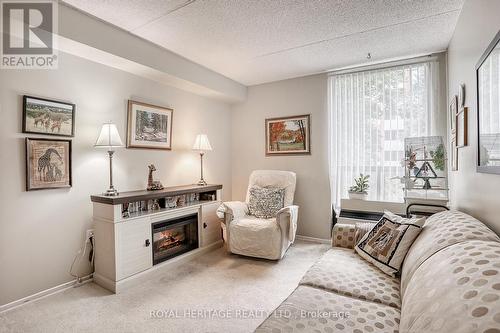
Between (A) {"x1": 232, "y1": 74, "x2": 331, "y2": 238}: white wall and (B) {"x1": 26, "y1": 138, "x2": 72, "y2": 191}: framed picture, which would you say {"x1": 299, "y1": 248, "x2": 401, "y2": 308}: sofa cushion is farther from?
(B) {"x1": 26, "y1": 138, "x2": 72, "y2": 191}: framed picture

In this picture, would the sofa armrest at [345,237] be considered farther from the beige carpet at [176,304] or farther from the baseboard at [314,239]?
the baseboard at [314,239]

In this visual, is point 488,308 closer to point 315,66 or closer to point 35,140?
point 35,140

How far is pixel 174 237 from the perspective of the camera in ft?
10.4

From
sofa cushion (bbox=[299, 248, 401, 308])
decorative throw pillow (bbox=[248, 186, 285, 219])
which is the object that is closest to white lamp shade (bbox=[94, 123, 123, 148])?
decorative throw pillow (bbox=[248, 186, 285, 219])

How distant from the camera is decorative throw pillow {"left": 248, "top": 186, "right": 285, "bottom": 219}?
345 cm

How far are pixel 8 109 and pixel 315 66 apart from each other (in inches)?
134

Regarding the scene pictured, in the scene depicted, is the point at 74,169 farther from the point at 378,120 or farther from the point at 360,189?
the point at 378,120

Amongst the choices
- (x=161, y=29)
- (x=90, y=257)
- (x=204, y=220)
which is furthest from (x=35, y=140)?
(x=204, y=220)

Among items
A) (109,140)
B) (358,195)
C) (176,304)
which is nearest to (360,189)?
(358,195)

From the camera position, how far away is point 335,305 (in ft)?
4.40

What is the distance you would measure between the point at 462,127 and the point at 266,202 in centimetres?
223

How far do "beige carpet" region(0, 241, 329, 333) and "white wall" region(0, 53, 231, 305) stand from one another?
322mm

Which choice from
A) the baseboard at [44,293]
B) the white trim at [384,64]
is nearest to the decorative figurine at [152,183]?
the baseboard at [44,293]

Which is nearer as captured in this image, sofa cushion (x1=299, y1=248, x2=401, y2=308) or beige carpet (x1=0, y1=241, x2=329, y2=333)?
sofa cushion (x1=299, y1=248, x2=401, y2=308)
